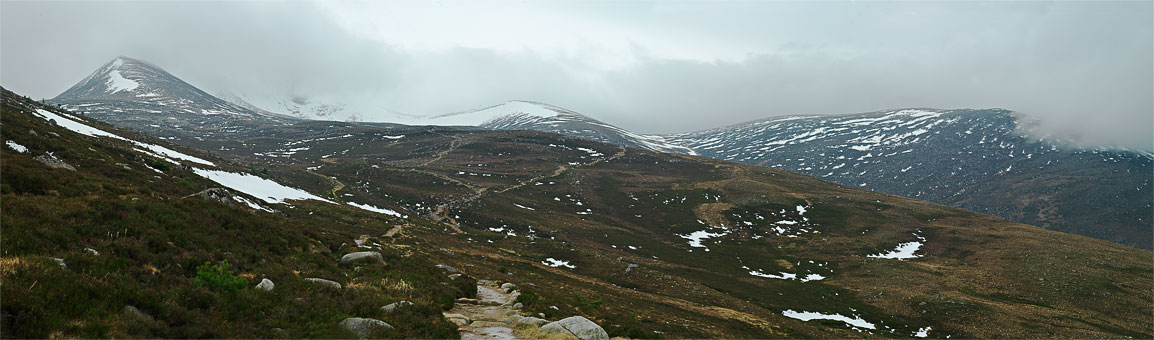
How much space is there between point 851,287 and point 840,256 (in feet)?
78.2

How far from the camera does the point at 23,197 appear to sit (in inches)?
550

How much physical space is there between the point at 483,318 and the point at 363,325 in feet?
17.4

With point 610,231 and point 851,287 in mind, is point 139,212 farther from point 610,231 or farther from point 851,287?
point 610,231

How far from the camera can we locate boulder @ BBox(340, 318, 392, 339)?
413 inches

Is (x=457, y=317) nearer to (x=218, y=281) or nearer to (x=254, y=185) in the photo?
(x=218, y=281)

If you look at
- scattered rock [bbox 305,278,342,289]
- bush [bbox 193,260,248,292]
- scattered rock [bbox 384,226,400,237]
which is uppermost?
bush [bbox 193,260,248,292]

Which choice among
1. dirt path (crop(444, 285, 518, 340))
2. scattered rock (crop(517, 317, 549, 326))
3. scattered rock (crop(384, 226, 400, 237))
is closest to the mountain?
scattered rock (crop(384, 226, 400, 237))

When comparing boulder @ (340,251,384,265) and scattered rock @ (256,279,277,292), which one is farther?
boulder @ (340,251,384,265)

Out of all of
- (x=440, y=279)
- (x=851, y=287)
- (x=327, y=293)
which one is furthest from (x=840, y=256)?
(x=327, y=293)

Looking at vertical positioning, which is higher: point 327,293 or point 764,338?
point 327,293

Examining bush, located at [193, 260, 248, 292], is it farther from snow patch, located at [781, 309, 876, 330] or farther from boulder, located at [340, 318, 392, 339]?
snow patch, located at [781, 309, 876, 330]

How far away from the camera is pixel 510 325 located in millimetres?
14688

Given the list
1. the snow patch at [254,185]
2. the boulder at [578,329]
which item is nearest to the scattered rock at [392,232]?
the snow patch at [254,185]

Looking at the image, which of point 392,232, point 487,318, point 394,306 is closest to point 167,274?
point 394,306
